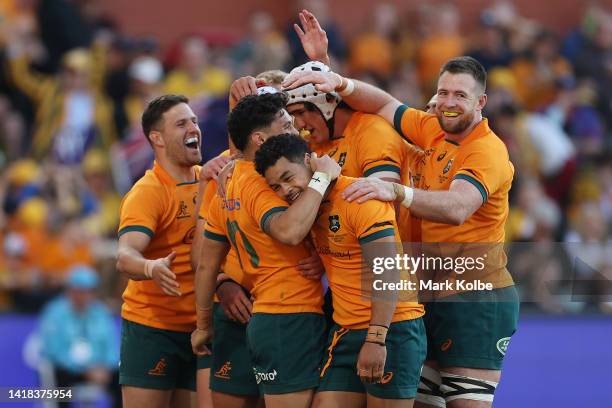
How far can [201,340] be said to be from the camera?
7.46 meters

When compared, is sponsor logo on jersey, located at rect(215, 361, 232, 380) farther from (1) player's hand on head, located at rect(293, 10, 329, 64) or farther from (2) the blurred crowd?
(2) the blurred crowd

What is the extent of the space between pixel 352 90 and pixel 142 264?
5.65 feet

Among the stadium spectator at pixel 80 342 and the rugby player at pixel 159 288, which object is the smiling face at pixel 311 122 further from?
the stadium spectator at pixel 80 342

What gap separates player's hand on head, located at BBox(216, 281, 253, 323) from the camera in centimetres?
739

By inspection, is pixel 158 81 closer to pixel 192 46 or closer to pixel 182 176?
pixel 192 46

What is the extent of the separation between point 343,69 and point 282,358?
8789 mm

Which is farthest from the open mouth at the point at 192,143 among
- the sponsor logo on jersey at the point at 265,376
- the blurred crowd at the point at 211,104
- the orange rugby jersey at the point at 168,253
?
the blurred crowd at the point at 211,104

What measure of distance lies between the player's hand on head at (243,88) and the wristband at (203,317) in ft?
4.53

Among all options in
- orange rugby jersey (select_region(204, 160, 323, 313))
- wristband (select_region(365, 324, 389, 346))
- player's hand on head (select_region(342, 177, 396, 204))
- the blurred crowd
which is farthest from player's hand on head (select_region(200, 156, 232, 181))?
the blurred crowd

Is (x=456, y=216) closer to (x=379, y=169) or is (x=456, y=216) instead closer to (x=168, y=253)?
(x=379, y=169)

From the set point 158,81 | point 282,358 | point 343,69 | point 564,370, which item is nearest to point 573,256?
point 564,370

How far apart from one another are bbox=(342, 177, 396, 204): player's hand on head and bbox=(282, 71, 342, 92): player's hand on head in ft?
2.54

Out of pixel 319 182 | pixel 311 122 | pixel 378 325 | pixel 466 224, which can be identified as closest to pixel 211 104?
pixel 311 122

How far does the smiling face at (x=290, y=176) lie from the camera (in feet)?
21.8
